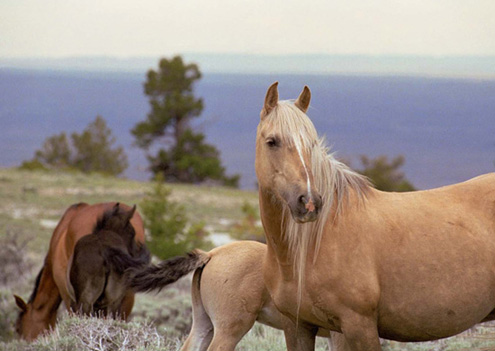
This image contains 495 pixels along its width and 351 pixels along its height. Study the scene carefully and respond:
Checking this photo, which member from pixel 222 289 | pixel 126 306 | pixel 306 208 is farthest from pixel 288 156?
pixel 126 306

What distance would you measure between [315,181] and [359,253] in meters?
0.47

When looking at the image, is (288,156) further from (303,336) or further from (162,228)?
(162,228)

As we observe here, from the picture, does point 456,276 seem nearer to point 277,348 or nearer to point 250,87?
point 277,348

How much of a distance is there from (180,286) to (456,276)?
29.0ft

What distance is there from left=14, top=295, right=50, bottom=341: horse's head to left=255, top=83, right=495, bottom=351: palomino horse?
4.75m

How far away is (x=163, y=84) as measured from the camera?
42188mm

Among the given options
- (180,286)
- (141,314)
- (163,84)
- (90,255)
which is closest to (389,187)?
(163,84)

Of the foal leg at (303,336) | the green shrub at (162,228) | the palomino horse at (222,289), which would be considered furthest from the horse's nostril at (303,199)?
the green shrub at (162,228)

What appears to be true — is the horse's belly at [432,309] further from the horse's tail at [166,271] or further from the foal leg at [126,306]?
the foal leg at [126,306]

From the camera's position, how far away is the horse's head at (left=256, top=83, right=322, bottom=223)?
3.45 m

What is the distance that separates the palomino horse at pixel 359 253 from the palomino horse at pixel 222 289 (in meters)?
0.86

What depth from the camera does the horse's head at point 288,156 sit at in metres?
3.45

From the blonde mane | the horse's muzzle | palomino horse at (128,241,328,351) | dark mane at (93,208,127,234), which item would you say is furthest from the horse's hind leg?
dark mane at (93,208,127,234)

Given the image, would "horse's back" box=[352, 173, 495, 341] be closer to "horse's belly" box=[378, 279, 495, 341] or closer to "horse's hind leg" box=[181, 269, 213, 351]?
"horse's belly" box=[378, 279, 495, 341]
